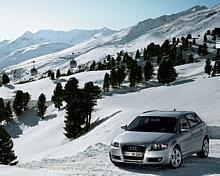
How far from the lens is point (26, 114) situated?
11406 cm

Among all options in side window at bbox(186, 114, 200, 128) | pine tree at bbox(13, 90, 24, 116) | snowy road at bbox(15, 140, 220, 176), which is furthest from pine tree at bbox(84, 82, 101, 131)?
snowy road at bbox(15, 140, 220, 176)

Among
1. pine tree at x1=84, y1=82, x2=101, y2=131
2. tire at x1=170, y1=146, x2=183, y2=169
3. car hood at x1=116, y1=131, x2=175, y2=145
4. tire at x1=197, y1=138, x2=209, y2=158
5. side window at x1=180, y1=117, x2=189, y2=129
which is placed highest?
side window at x1=180, y1=117, x2=189, y2=129

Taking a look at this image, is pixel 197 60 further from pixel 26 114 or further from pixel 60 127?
→ pixel 60 127

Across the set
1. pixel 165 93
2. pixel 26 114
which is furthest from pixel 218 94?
pixel 26 114

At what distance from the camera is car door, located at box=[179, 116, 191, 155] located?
526 inches

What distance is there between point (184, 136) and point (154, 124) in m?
1.13

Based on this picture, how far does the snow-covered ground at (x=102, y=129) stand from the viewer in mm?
13125

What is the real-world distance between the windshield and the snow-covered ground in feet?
4.43

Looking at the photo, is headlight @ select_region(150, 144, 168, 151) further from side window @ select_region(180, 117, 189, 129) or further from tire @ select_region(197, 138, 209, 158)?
tire @ select_region(197, 138, 209, 158)

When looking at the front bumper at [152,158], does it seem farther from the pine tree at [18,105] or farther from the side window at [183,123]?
the pine tree at [18,105]

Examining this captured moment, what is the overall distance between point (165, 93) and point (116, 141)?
68973 mm

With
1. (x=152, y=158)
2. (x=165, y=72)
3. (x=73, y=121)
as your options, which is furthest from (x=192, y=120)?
(x=165, y=72)

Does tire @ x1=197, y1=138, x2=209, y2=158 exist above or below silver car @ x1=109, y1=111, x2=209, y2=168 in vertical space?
below

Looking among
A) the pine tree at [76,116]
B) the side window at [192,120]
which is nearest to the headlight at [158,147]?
the side window at [192,120]
